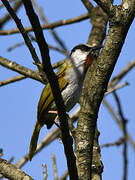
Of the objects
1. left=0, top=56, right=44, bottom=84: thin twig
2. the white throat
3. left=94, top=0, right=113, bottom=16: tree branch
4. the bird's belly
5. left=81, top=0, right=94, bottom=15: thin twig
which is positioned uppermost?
left=81, top=0, right=94, bottom=15: thin twig

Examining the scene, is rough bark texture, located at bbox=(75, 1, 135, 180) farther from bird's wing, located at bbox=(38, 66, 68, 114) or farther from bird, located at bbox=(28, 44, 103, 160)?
bird's wing, located at bbox=(38, 66, 68, 114)

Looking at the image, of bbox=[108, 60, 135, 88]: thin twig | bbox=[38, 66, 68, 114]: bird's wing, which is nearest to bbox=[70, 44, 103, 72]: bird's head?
bbox=[38, 66, 68, 114]: bird's wing

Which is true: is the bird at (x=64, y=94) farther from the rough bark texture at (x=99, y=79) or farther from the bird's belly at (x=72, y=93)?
the rough bark texture at (x=99, y=79)

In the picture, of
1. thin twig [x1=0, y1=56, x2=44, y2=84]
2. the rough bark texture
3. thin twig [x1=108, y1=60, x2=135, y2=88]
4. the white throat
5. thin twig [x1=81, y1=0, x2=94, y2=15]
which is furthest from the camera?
thin twig [x1=81, y1=0, x2=94, y2=15]

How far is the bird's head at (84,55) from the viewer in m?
4.85

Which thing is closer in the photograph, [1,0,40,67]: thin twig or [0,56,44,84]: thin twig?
[1,0,40,67]: thin twig

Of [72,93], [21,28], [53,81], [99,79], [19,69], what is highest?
[19,69]

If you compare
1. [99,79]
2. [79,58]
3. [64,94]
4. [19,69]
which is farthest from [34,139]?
[99,79]

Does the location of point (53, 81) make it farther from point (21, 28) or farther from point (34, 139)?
point (34, 139)

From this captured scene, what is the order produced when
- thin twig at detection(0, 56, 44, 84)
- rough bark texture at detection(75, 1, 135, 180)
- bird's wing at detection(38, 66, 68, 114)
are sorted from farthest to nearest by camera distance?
bird's wing at detection(38, 66, 68, 114) → thin twig at detection(0, 56, 44, 84) → rough bark texture at detection(75, 1, 135, 180)

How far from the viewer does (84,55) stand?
16.8 feet

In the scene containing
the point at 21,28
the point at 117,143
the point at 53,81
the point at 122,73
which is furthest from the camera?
the point at 122,73

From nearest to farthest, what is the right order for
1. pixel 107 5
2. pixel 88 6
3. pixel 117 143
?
pixel 107 5
pixel 117 143
pixel 88 6

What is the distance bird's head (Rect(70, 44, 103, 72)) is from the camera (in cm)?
485
